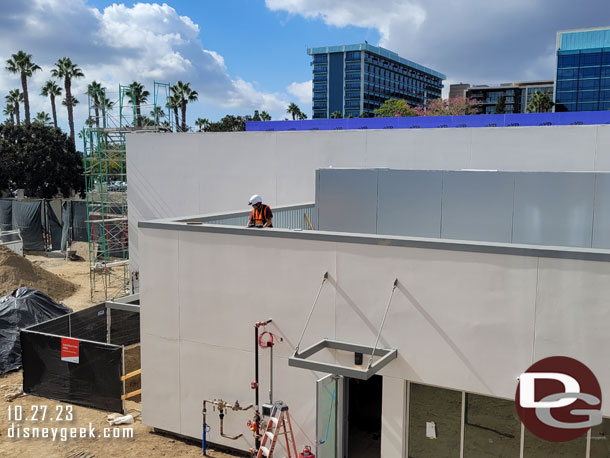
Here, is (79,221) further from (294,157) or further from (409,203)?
(409,203)

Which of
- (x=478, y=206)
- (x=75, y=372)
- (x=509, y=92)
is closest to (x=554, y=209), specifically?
(x=478, y=206)

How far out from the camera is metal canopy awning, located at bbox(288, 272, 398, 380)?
855 cm

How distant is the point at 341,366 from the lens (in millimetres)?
8555

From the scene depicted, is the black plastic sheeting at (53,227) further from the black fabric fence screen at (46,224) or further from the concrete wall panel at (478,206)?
the concrete wall panel at (478,206)

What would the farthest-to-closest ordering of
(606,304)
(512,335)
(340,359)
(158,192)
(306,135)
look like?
1. (158,192)
2. (306,135)
3. (340,359)
4. (512,335)
5. (606,304)

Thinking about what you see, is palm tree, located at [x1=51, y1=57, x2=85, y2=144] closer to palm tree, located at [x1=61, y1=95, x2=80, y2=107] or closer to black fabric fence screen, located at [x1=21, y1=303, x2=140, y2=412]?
palm tree, located at [x1=61, y1=95, x2=80, y2=107]

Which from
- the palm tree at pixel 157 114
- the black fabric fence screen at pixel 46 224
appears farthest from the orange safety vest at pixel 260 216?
the black fabric fence screen at pixel 46 224

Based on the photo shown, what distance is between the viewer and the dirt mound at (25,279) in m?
24.8

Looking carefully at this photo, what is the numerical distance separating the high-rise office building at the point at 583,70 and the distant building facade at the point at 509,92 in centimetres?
4044

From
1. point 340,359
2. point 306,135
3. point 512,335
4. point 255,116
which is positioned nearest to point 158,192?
point 306,135

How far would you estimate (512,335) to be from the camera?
8523 mm

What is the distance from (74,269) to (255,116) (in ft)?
218

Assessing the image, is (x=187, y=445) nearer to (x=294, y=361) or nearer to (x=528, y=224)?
(x=294, y=361)

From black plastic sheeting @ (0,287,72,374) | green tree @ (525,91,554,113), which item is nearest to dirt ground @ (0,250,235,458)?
black plastic sheeting @ (0,287,72,374)
